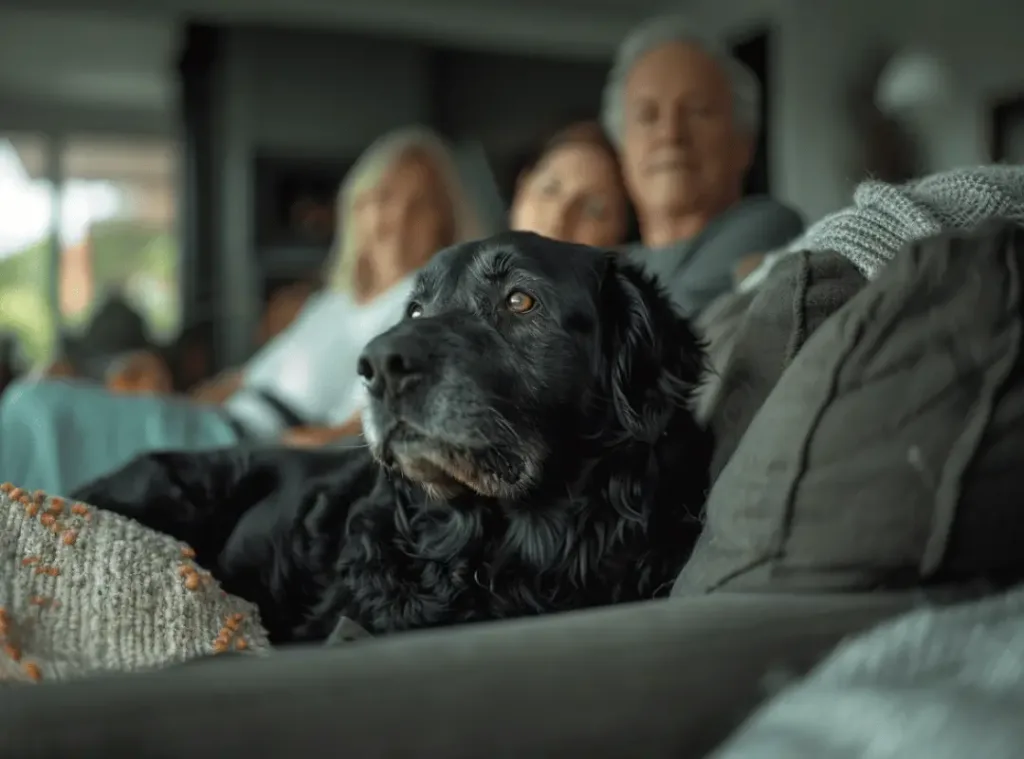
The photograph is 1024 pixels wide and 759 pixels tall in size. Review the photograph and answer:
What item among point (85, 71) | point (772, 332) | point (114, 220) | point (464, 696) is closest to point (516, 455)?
point (772, 332)

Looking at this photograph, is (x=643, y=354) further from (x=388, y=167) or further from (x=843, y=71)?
(x=843, y=71)

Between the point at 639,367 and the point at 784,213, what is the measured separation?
1.05 metres

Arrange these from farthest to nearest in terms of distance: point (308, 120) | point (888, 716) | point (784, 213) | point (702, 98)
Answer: point (308, 120) → point (702, 98) → point (784, 213) → point (888, 716)

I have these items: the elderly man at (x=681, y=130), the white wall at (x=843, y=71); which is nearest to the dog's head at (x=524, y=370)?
the elderly man at (x=681, y=130)

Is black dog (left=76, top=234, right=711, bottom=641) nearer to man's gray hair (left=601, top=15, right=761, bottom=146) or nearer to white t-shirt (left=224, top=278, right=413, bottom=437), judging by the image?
man's gray hair (left=601, top=15, right=761, bottom=146)

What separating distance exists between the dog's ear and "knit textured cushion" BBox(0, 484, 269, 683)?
0.46m

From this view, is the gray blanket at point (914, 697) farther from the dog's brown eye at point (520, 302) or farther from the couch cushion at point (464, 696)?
the dog's brown eye at point (520, 302)

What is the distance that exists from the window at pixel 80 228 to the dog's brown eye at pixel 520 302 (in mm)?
8057

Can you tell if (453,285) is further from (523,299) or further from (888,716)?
(888,716)

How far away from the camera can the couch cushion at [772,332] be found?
1.06 meters

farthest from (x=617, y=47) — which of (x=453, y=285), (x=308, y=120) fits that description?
(x=453, y=285)

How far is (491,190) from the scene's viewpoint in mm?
5781

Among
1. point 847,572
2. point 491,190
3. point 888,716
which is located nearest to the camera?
point 888,716

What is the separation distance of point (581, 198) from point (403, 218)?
816 mm
